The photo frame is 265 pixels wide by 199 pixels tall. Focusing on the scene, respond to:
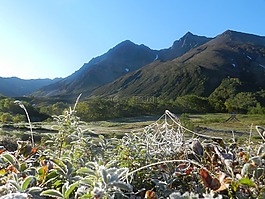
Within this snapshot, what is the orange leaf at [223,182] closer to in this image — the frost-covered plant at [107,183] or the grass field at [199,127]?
the frost-covered plant at [107,183]

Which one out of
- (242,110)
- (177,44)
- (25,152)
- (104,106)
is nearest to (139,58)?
(177,44)

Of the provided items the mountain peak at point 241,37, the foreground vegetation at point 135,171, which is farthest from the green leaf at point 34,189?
the mountain peak at point 241,37

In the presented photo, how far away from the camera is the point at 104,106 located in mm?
22234

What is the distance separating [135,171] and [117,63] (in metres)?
137

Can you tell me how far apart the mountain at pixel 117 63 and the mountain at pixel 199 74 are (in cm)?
1839

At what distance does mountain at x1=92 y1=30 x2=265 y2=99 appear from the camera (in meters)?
77.4

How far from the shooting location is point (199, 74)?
8150cm

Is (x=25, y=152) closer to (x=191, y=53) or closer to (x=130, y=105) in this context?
(x=130, y=105)

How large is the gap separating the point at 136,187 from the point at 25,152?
467 millimetres

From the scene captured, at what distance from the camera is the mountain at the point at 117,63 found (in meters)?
116

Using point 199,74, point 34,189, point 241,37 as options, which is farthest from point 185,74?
point 34,189

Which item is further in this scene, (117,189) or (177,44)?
(177,44)

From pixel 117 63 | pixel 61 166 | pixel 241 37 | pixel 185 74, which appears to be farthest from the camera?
pixel 117 63

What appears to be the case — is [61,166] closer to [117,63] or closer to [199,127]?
[199,127]
